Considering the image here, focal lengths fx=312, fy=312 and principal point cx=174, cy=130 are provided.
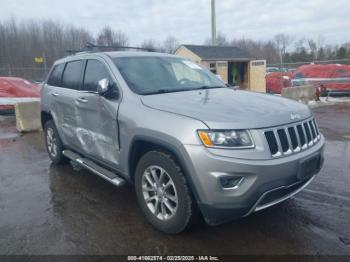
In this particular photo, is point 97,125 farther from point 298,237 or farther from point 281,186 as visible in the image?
point 298,237

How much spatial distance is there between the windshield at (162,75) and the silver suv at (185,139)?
1 cm

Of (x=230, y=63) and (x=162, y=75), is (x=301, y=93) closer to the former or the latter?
(x=230, y=63)

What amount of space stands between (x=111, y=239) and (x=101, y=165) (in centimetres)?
119

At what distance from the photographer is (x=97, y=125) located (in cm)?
383

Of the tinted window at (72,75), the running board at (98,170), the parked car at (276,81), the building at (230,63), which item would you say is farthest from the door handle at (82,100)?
the building at (230,63)

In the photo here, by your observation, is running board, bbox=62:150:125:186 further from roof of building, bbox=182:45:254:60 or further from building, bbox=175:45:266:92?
roof of building, bbox=182:45:254:60

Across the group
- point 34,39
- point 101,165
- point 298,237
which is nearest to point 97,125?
point 101,165

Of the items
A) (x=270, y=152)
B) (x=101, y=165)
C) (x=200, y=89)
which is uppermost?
(x=200, y=89)

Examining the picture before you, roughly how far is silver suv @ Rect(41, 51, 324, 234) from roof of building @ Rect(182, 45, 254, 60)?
15.3 m

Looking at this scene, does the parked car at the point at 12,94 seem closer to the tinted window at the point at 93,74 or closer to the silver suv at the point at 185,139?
the silver suv at the point at 185,139

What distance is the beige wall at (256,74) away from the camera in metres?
20.1

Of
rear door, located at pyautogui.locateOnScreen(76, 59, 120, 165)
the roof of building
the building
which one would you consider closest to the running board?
rear door, located at pyautogui.locateOnScreen(76, 59, 120, 165)

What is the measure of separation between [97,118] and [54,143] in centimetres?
205

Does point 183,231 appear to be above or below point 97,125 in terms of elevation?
below
